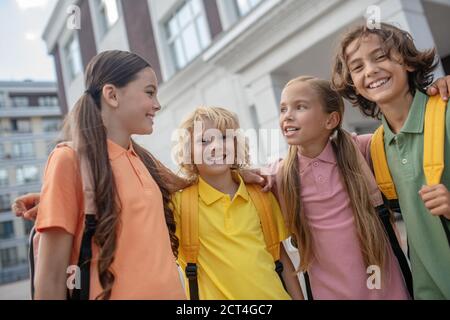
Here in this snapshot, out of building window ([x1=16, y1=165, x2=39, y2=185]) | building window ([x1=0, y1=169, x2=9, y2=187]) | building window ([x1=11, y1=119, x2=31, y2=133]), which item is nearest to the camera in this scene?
building window ([x1=16, y1=165, x2=39, y2=185])

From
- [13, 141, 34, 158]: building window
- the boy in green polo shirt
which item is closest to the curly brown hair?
the boy in green polo shirt

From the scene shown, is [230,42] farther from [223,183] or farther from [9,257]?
[9,257]

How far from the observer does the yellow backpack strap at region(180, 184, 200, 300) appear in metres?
0.88

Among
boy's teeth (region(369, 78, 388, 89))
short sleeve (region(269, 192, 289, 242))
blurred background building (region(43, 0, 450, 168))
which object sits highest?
blurred background building (region(43, 0, 450, 168))

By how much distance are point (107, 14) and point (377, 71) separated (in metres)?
1.18

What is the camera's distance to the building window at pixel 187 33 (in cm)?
374

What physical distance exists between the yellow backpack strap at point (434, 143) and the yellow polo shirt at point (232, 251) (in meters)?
0.40

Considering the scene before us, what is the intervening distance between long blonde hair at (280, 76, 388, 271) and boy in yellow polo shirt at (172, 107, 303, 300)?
45 millimetres

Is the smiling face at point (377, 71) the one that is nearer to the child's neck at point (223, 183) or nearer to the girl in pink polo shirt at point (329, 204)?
the girl in pink polo shirt at point (329, 204)

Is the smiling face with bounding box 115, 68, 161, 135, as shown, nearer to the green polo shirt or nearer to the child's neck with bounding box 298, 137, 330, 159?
the child's neck with bounding box 298, 137, 330, 159

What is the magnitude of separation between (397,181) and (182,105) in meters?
2.56

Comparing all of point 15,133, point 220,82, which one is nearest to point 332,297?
point 220,82

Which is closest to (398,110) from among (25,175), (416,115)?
(416,115)
